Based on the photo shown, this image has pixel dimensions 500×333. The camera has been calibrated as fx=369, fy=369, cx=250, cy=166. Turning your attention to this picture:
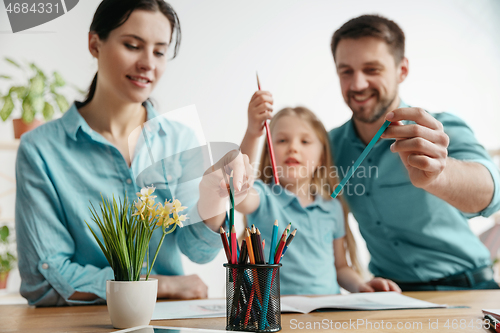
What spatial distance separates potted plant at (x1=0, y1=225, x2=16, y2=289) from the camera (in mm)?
1599

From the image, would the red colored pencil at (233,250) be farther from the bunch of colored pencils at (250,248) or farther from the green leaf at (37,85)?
the green leaf at (37,85)

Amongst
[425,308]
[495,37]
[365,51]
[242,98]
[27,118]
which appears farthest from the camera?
[495,37]

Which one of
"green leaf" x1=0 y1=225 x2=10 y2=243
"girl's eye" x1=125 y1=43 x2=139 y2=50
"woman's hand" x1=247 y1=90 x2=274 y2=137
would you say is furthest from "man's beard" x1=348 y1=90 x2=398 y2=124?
"green leaf" x1=0 y1=225 x2=10 y2=243

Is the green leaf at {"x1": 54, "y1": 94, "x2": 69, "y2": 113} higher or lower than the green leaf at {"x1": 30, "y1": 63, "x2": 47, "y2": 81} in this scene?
lower

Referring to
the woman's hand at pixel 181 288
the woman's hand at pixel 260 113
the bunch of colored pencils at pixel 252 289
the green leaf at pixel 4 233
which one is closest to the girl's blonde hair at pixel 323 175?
the woman's hand at pixel 260 113

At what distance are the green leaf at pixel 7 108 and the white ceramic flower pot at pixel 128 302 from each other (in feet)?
3.47

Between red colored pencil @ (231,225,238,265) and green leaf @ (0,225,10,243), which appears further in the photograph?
green leaf @ (0,225,10,243)

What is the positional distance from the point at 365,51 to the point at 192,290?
79 cm

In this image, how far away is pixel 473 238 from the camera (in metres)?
1.06

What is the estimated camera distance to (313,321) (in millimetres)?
545

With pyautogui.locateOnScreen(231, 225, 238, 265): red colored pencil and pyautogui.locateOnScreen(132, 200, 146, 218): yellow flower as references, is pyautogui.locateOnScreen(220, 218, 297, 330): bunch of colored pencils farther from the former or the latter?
pyautogui.locateOnScreen(132, 200, 146, 218): yellow flower

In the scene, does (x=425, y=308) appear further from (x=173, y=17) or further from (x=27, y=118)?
(x=27, y=118)

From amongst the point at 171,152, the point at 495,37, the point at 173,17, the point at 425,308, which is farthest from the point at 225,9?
the point at 495,37

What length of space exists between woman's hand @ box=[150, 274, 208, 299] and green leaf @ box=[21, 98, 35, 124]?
2.59 ft
